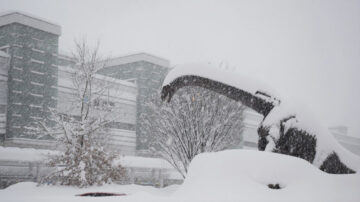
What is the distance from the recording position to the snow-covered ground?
3.68m

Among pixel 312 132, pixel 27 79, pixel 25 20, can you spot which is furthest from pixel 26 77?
pixel 312 132

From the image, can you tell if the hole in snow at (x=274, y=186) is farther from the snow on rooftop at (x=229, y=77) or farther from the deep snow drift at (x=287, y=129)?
the snow on rooftop at (x=229, y=77)

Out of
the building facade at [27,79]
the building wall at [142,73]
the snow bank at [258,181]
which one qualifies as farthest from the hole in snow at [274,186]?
the building wall at [142,73]

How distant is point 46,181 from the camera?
1240cm

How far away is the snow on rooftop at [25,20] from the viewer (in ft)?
Result: 72.3

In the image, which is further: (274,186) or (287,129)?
(287,129)

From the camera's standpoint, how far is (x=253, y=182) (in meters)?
3.96

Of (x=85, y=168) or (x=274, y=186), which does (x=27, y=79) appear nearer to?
(x=85, y=168)

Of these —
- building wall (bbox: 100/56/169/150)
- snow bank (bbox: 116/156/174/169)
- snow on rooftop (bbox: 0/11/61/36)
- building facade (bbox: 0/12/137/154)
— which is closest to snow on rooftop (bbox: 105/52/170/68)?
building wall (bbox: 100/56/169/150)

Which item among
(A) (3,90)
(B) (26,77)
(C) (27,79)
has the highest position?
(B) (26,77)

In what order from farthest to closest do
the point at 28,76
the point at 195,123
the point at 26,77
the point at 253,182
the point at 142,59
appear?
the point at 142,59
the point at 28,76
the point at 26,77
the point at 195,123
the point at 253,182

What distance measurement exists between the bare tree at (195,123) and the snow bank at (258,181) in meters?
10.2

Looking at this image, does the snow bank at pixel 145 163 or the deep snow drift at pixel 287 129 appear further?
the snow bank at pixel 145 163

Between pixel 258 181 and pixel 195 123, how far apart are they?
1083cm
